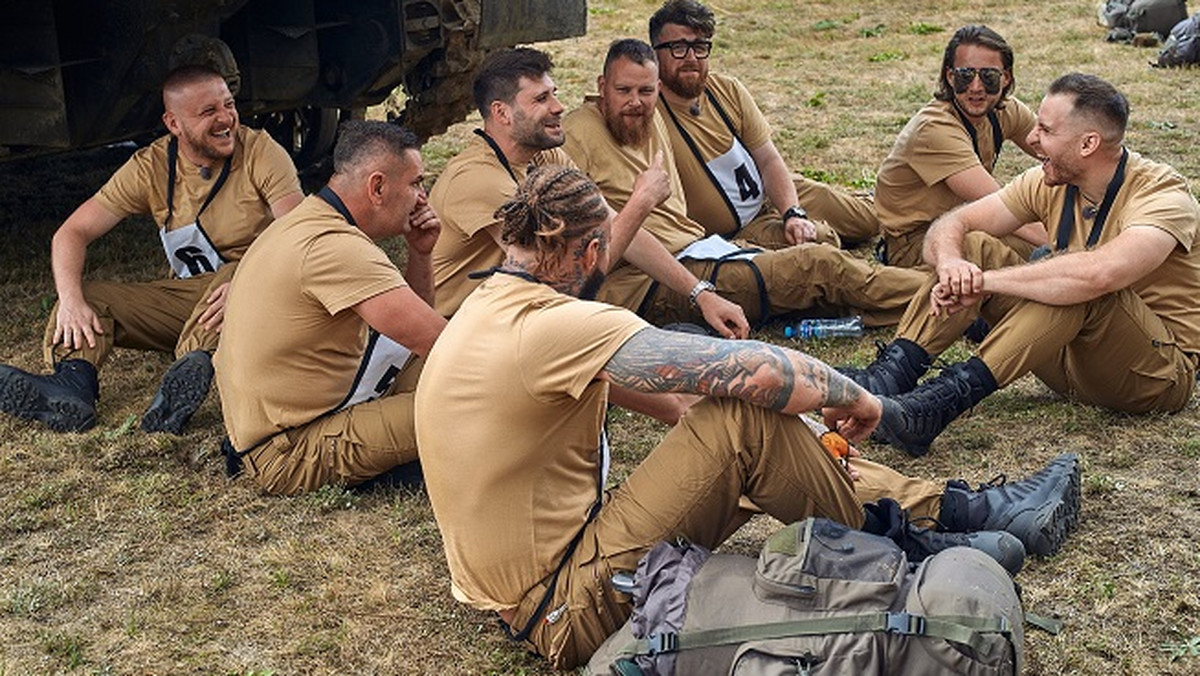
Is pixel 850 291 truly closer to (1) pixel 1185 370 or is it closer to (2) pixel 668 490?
(1) pixel 1185 370

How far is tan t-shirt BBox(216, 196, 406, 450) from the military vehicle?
2.31 m

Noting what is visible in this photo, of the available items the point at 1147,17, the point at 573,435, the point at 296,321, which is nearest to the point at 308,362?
the point at 296,321

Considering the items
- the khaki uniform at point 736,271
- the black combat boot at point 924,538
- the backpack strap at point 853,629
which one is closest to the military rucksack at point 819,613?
the backpack strap at point 853,629

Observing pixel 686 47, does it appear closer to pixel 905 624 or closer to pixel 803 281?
pixel 803 281

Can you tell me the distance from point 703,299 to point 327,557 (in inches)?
68.3

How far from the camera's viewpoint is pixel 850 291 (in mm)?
6891

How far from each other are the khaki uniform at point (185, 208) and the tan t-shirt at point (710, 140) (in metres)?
1.70

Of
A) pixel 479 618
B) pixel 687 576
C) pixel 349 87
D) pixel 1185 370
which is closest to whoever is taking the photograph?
pixel 687 576

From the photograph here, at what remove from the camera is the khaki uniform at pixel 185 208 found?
6.44 m

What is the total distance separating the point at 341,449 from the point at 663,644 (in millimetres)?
1893

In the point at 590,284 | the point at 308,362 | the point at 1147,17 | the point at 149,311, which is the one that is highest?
the point at 590,284

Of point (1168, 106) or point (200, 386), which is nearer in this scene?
point (200, 386)

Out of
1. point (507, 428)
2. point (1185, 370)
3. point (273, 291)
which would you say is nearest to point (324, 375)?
point (273, 291)

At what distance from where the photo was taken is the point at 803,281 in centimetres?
687
